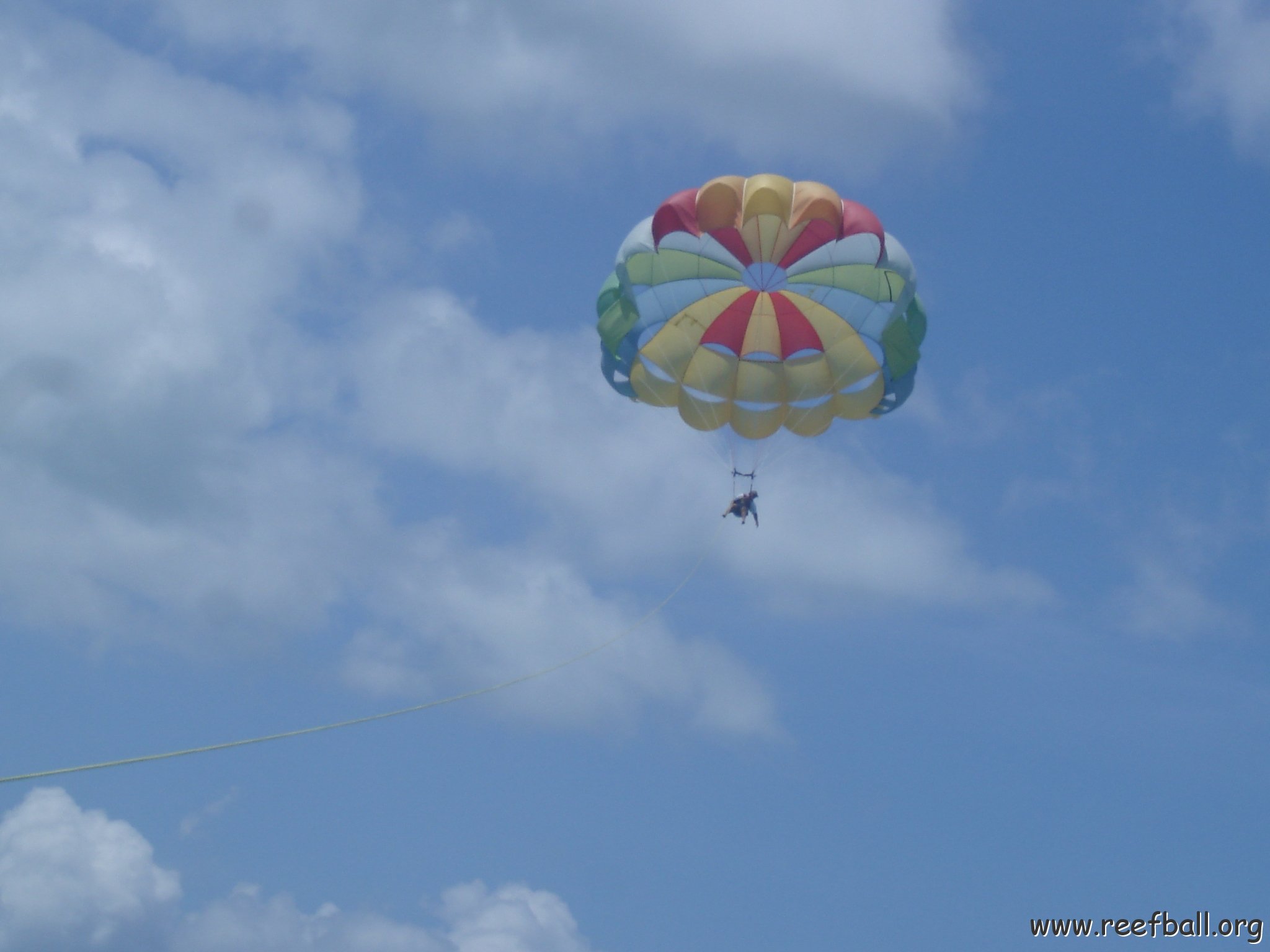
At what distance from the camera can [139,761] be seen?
14859mm

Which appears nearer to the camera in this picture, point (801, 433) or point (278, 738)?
point (278, 738)

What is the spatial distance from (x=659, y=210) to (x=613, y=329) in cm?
291

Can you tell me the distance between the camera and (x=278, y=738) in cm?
1702

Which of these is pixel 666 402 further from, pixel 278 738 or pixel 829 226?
pixel 278 738

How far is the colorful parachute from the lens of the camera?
2834 cm

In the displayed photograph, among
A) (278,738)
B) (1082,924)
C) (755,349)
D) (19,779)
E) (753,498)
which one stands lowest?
(19,779)

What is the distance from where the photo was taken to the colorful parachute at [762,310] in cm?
2834

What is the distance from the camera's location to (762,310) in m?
30.0

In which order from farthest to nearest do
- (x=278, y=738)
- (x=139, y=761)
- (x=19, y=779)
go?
(x=278, y=738)
(x=139, y=761)
(x=19, y=779)

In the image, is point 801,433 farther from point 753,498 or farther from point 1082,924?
point 1082,924

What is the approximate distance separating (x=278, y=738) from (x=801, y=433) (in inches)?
651

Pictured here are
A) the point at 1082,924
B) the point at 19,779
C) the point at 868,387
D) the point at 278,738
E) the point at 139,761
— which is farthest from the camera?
the point at 868,387

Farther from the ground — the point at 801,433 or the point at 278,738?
the point at 801,433

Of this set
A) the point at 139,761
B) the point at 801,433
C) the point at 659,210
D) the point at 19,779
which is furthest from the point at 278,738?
the point at 801,433
